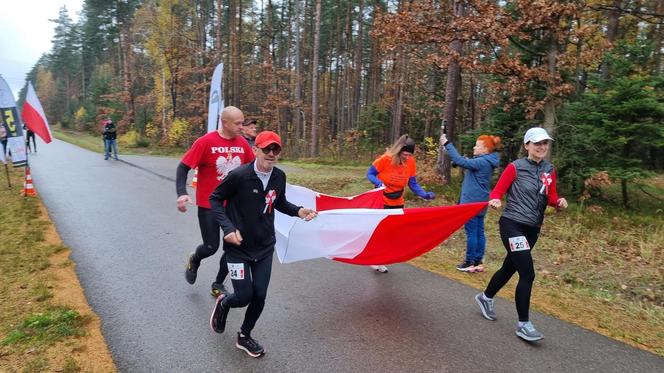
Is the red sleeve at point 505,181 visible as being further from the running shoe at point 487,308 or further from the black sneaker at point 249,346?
the black sneaker at point 249,346

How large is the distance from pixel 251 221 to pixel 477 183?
361 centimetres

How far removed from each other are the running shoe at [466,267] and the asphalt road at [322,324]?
61cm

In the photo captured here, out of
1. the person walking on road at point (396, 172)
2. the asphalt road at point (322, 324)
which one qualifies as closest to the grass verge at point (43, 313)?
the asphalt road at point (322, 324)

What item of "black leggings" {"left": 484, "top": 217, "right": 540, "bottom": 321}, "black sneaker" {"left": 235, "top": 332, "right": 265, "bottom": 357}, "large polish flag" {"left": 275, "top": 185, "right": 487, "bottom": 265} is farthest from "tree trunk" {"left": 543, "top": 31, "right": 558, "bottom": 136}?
"black sneaker" {"left": 235, "top": 332, "right": 265, "bottom": 357}

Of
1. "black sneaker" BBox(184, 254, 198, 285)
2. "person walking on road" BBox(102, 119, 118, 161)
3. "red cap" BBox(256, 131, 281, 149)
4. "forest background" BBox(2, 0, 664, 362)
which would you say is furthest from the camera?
"person walking on road" BBox(102, 119, 118, 161)

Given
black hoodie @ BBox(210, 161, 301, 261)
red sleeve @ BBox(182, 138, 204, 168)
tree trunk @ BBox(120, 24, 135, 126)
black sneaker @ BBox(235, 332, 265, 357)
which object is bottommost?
black sneaker @ BBox(235, 332, 265, 357)

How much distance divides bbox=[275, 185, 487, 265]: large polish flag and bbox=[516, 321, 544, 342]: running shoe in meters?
1.33

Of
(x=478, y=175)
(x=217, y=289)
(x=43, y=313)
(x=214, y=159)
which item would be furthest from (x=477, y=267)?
(x=43, y=313)

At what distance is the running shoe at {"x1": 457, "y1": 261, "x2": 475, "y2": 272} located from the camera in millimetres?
6180

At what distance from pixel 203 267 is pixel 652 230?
28.2ft

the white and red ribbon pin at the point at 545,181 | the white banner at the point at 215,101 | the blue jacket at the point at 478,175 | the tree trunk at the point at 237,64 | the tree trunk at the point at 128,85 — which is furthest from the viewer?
the tree trunk at the point at 128,85

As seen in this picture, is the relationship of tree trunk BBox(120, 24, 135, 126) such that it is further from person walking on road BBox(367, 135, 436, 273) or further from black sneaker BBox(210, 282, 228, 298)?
black sneaker BBox(210, 282, 228, 298)

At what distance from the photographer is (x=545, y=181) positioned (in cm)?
414

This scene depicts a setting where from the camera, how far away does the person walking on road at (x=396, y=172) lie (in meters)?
5.77
